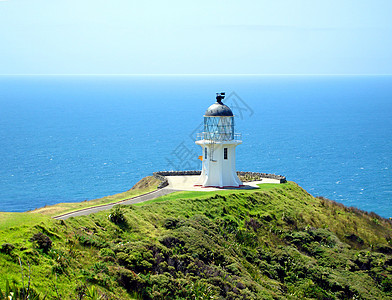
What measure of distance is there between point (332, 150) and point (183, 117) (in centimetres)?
7047

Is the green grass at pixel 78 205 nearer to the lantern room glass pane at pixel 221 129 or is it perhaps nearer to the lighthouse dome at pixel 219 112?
the lantern room glass pane at pixel 221 129

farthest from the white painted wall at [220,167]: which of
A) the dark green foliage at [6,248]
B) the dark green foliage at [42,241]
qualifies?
the dark green foliage at [6,248]

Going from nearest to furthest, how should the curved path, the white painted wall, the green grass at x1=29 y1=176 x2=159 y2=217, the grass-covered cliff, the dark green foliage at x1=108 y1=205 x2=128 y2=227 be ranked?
1. the grass-covered cliff
2. the dark green foliage at x1=108 y1=205 x2=128 y2=227
3. the curved path
4. the green grass at x1=29 y1=176 x2=159 y2=217
5. the white painted wall

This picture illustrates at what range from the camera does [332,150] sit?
107562mm

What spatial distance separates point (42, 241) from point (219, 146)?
907 inches

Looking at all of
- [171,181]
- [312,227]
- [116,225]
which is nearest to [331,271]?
[312,227]

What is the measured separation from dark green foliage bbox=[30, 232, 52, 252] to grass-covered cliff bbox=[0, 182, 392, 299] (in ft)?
0.18

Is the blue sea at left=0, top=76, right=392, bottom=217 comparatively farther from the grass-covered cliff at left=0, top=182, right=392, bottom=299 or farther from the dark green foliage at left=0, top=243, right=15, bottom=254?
the dark green foliage at left=0, top=243, right=15, bottom=254

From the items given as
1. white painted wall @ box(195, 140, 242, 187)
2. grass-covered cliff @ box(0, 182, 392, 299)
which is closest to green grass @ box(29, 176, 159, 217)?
grass-covered cliff @ box(0, 182, 392, 299)

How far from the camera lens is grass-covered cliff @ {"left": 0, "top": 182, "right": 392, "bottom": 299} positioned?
20.1m

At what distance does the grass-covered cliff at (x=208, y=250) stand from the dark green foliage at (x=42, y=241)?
55mm

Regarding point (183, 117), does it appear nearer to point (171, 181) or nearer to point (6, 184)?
point (6, 184)

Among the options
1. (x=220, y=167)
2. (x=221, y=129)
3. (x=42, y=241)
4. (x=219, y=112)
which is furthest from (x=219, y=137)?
(x=42, y=241)

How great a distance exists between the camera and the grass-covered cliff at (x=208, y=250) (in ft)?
65.8
